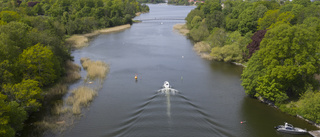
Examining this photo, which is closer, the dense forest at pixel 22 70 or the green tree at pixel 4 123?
the green tree at pixel 4 123

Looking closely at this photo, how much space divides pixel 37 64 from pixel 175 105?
21651mm

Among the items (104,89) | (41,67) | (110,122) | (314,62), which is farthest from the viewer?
(104,89)

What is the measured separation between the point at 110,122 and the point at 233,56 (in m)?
35.9

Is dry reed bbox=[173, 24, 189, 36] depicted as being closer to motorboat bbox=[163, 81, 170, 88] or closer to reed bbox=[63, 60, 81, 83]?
reed bbox=[63, 60, 81, 83]

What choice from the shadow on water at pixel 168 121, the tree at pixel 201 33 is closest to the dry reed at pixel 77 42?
the tree at pixel 201 33

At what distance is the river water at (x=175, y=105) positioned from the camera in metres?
29.4

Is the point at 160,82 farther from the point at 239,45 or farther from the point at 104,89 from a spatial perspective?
the point at 239,45

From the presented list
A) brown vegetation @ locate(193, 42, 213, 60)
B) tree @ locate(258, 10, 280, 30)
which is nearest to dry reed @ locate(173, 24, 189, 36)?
brown vegetation @ locate(193, 42, 213, 60)

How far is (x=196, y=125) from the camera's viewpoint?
98.2 ft

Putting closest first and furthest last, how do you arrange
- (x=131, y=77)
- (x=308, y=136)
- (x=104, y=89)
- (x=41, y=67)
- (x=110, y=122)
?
(x=308, y=136) < (x=110, y=122) < (x=41, y=67) < (x=104, y=89) < (x=131, y=77)

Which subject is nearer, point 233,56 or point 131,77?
point 131,77

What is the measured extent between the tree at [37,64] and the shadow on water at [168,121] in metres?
15.2

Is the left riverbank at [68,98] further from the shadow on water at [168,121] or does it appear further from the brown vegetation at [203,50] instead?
the brown vegetation at [203,50]

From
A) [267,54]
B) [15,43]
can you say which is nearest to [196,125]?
[267,54]
